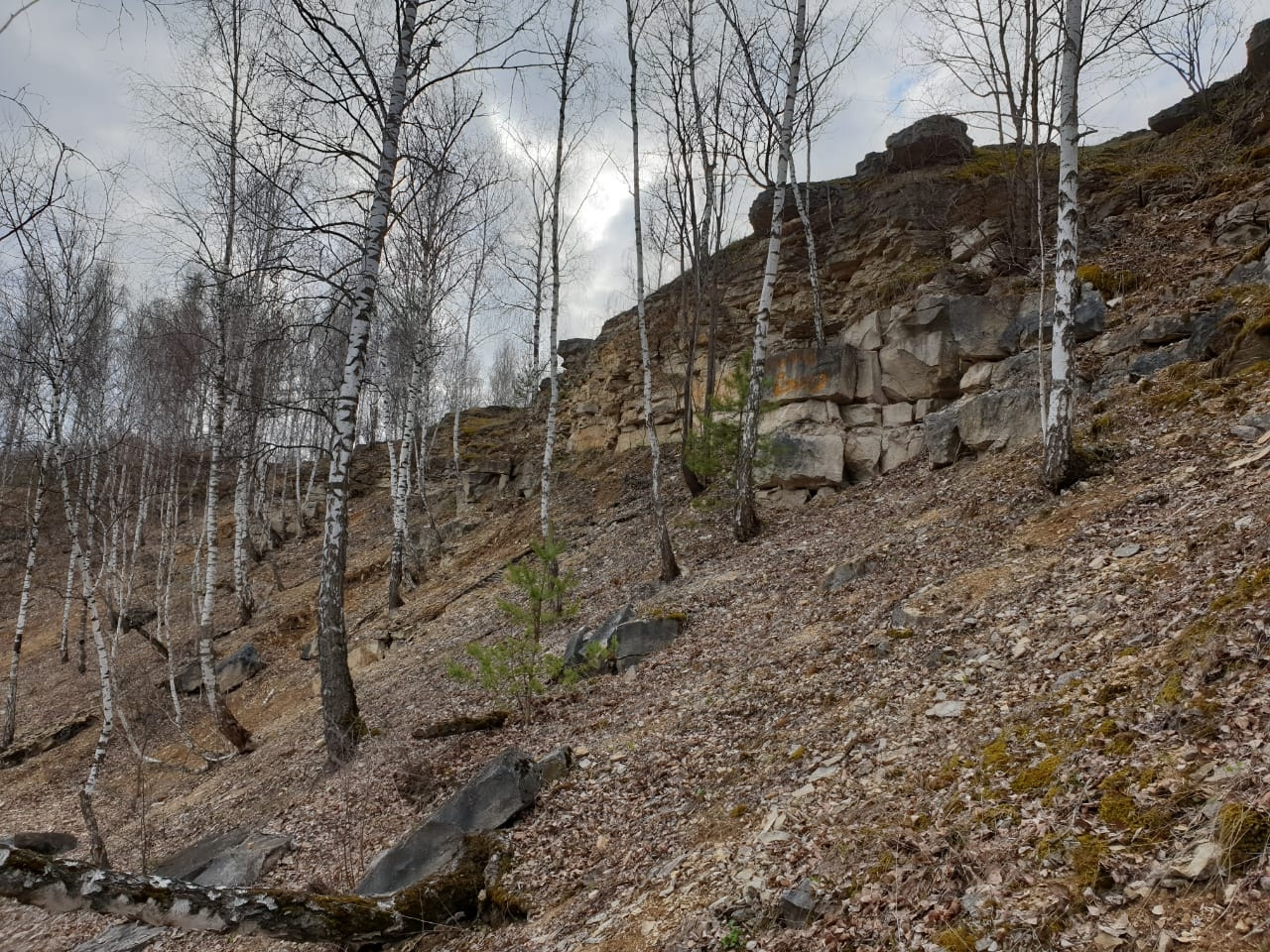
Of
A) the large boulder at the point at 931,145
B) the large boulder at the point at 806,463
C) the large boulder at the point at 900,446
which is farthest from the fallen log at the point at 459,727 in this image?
the large boulder at the point at 931,145

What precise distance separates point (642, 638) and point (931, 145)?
21.1 m

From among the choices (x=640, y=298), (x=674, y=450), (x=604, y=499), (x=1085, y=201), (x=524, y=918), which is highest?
(x=1085, y=201)

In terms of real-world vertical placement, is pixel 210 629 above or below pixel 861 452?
below

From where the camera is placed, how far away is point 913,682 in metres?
5.82

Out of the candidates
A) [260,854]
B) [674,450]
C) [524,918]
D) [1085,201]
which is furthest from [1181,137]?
[260,854]

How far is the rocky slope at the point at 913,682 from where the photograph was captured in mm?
3387

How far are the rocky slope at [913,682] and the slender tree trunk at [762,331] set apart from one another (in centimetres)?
66

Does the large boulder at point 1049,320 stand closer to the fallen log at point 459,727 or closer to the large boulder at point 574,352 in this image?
the fallen log at point 459,727

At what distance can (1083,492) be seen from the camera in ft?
26.1

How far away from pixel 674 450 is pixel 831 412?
7.04 m

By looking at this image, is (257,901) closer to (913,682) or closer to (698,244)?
(913,682)

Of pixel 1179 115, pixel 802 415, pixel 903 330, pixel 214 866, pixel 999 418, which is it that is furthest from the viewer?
pixel 1179 115

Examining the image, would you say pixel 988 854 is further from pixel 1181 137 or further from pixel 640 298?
pixel 1181 137

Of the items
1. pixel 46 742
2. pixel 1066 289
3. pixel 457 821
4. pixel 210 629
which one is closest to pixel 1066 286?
pixel 1066 289
